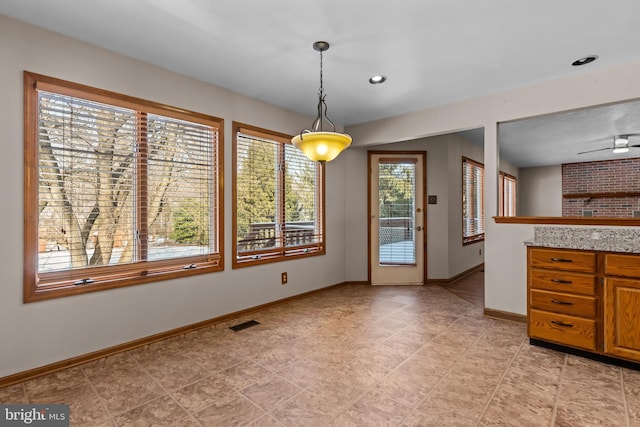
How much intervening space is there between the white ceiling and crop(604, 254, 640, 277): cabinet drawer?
166 centimetres

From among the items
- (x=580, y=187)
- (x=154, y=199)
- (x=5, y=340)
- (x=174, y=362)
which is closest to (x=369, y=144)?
(x=154, y=199)

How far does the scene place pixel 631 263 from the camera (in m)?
2.26

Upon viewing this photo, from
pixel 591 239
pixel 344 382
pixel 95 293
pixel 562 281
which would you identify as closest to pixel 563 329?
pixel 562 281

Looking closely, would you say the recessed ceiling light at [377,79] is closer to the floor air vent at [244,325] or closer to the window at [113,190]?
the window at [113,190]

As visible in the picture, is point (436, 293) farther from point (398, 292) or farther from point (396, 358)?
point (396, 358)

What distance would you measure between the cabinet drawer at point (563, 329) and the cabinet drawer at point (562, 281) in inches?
8.5

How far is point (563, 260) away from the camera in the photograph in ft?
8.38

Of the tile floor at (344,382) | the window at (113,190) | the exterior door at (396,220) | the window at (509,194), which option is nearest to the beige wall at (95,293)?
the window at (113,190)

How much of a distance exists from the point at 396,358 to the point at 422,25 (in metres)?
2.52

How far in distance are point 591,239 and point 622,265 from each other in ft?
0.85

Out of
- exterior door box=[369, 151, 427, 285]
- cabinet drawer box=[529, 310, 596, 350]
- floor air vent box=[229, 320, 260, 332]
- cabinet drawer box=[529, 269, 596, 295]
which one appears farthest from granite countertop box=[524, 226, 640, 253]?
floor air vent box=[229, 320, 260, 332]

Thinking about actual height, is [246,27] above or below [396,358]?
above

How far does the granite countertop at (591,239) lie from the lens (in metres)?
2.28

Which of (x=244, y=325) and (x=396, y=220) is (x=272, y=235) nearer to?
(x=244, y=325)
